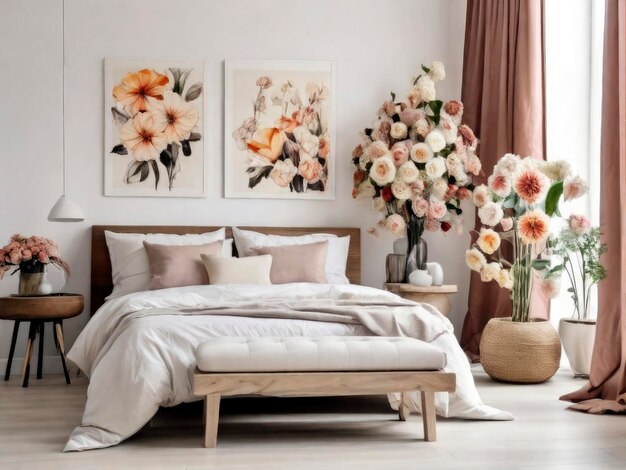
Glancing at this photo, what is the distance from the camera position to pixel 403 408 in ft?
13.2

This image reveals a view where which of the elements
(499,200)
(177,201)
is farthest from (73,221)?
(499,200)

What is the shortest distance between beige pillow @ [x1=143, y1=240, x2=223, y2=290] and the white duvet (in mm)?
614

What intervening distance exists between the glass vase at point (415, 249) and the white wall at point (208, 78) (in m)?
0.43

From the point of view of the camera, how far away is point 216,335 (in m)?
3.87

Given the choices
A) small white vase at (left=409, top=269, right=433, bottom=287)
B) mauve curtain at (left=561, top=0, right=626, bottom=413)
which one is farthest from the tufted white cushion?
small white vase at (left=409, top=269, right=433, bottom=287)

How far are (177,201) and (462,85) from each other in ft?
7.76

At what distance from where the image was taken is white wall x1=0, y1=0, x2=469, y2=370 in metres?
5.86

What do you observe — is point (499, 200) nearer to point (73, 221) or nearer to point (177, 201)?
point (177, 201)

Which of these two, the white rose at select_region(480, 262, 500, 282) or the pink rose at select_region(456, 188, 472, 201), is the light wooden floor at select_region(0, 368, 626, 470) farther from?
the pink rose at select_region(456, 188, 472, 201)

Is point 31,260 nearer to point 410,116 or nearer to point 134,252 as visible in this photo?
point 134,252

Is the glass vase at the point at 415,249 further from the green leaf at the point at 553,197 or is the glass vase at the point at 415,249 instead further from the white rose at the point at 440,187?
the green leaf at the point at 553,197

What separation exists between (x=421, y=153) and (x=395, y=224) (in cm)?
53

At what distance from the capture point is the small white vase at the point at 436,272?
19.0ft

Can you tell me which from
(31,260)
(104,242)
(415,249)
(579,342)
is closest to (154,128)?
(104,242)
